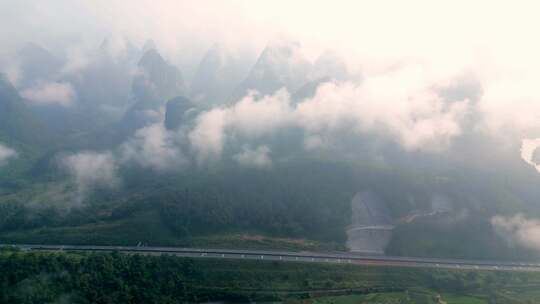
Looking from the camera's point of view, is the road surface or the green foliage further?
the road surface

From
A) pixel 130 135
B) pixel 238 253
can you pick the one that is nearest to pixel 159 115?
pixel 130 135

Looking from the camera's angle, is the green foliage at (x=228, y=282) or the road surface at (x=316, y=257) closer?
the green foliage at (x=228, y=282)

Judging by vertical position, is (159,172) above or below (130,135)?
below

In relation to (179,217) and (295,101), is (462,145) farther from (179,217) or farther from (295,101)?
(179,217)

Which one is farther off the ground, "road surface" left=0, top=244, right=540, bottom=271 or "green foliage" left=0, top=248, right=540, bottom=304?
"road surface" left=0, top=244, right=540, bottom=271

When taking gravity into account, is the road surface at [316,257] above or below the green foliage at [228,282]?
above

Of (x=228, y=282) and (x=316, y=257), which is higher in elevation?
(x=316, y=257)

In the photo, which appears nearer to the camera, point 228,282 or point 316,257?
point 228,282

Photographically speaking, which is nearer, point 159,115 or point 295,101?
point 295,101
